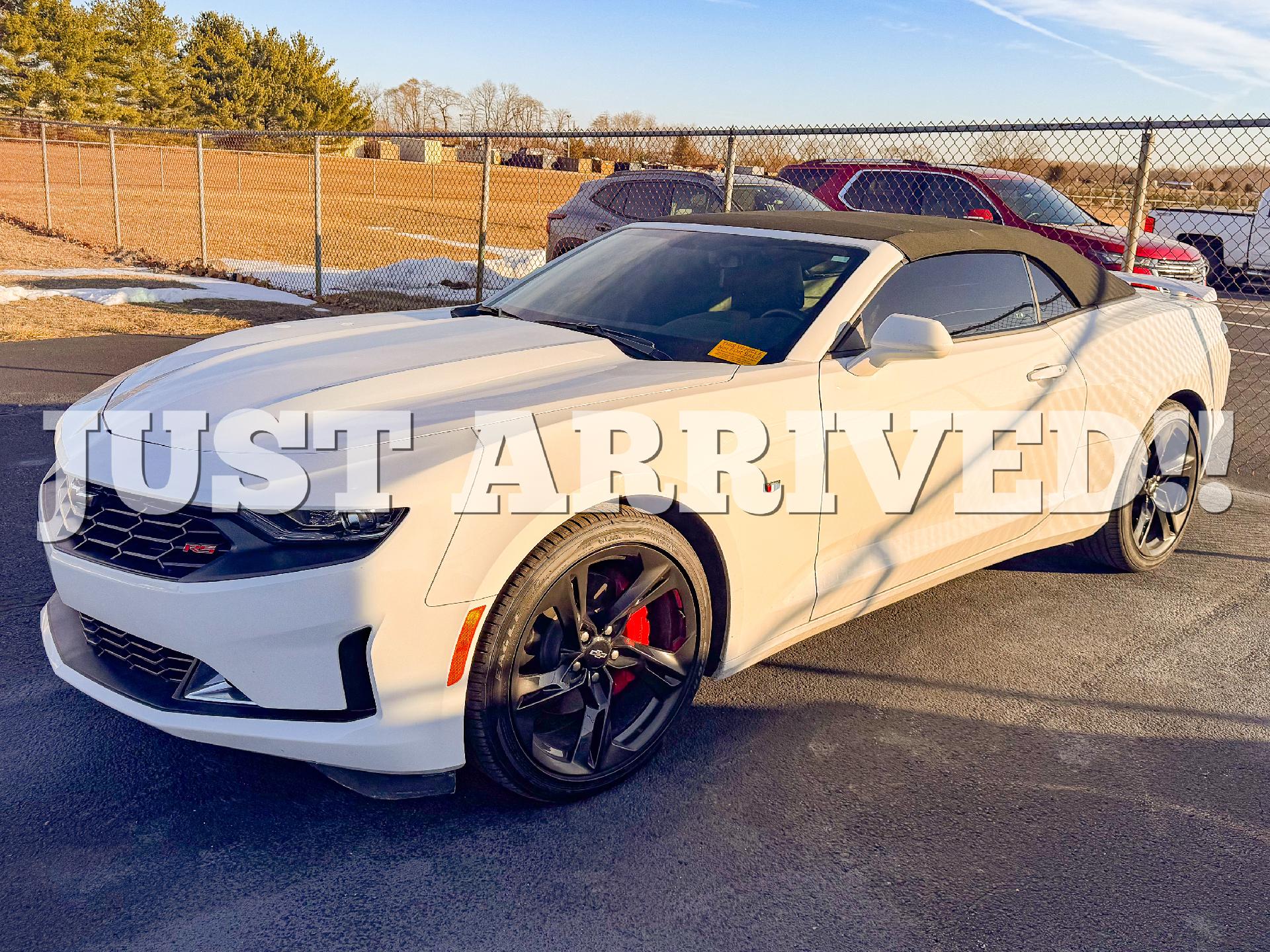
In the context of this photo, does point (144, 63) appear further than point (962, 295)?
Yes

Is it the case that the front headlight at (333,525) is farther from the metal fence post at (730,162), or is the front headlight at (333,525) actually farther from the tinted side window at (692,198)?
the tinted side window at (692,198)

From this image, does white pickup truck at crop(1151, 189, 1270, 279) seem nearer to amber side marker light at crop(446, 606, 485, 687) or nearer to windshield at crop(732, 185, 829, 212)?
→ windshield at crop(732, 185, 829, 212)

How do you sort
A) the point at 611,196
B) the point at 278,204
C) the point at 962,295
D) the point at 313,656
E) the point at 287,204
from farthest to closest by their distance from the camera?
the point at 287,204 < the point at 278,204 < the point at 611,196 < the point at 962,295 < the point at 313,656

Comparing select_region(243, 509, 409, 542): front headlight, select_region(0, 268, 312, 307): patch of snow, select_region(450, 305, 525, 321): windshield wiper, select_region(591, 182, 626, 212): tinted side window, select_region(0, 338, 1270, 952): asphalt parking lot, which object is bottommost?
select_region(0, 338, 1270, 952): asphalt parking lot

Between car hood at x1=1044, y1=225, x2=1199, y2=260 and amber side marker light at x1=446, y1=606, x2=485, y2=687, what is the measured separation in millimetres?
9025

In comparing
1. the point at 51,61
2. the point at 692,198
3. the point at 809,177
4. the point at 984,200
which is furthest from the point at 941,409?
the point at 51,61

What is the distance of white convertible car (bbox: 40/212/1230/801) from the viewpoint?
99.0 inches

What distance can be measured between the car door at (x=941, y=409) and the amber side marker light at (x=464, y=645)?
126 centimetres

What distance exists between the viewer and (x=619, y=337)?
3783mm

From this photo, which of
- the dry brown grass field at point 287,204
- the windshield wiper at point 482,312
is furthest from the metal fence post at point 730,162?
the windshield wiper at point 482,312

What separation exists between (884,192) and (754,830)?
34.4ft

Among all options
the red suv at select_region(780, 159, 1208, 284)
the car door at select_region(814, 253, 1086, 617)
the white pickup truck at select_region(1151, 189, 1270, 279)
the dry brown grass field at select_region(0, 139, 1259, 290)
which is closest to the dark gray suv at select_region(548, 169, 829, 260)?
the red suv at select_region(780, 159, 1208, 284)

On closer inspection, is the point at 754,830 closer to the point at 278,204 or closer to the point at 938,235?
the point at 938,235

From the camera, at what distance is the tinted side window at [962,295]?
3766 millimetres
